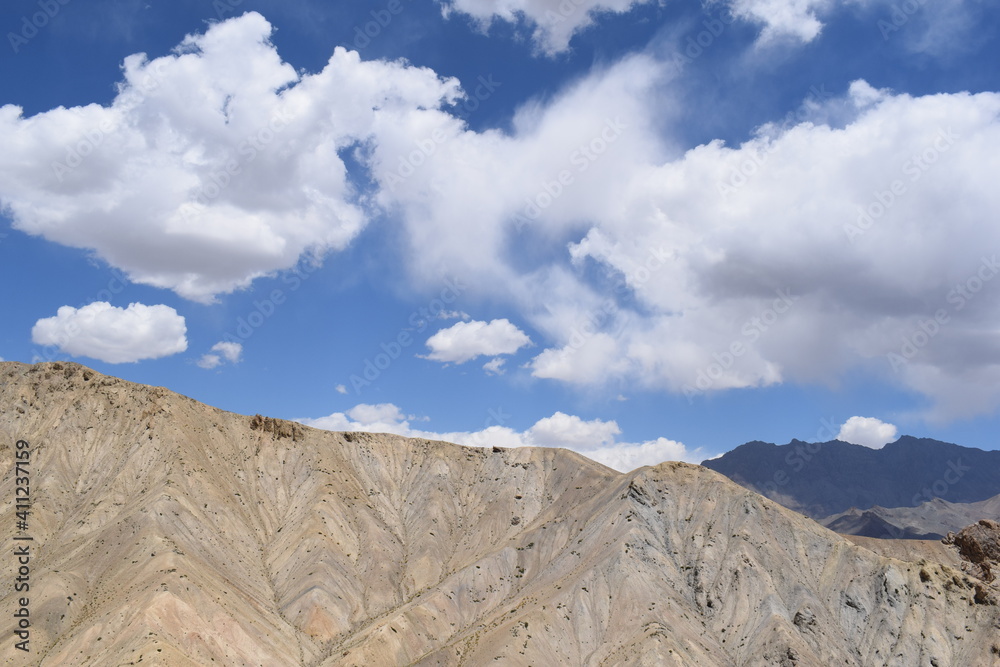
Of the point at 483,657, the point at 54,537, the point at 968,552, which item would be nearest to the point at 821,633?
the point at 968,552

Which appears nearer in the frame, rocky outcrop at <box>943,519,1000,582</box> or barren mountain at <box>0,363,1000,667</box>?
barren mountain at <box>0,363,1000,667</box>

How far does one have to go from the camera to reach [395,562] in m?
122

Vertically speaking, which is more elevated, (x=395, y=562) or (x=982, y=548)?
(x=395, y=562)

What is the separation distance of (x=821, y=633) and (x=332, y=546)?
223ft

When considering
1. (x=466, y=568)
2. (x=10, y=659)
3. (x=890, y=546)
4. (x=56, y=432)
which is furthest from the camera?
(x=890, y=546)

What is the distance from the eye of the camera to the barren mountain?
93375 mm

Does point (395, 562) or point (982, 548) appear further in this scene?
point (395, 562)

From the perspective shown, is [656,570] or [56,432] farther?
[56,432]

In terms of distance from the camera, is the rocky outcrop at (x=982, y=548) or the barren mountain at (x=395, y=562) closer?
the barren mountain at (x=395, y=562)

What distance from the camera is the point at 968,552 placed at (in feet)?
361

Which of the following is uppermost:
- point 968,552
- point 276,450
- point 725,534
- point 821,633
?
point 276,450

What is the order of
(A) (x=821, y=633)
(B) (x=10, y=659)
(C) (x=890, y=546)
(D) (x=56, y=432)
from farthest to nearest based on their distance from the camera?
(C) (x=890, y=546) → (D) (x=56, y=432) → (A) (x=821, y=633) → (B) (x=10, y=659)

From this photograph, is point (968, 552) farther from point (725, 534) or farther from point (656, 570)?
point (656, 570)

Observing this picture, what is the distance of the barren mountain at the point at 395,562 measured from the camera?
93375 mm
